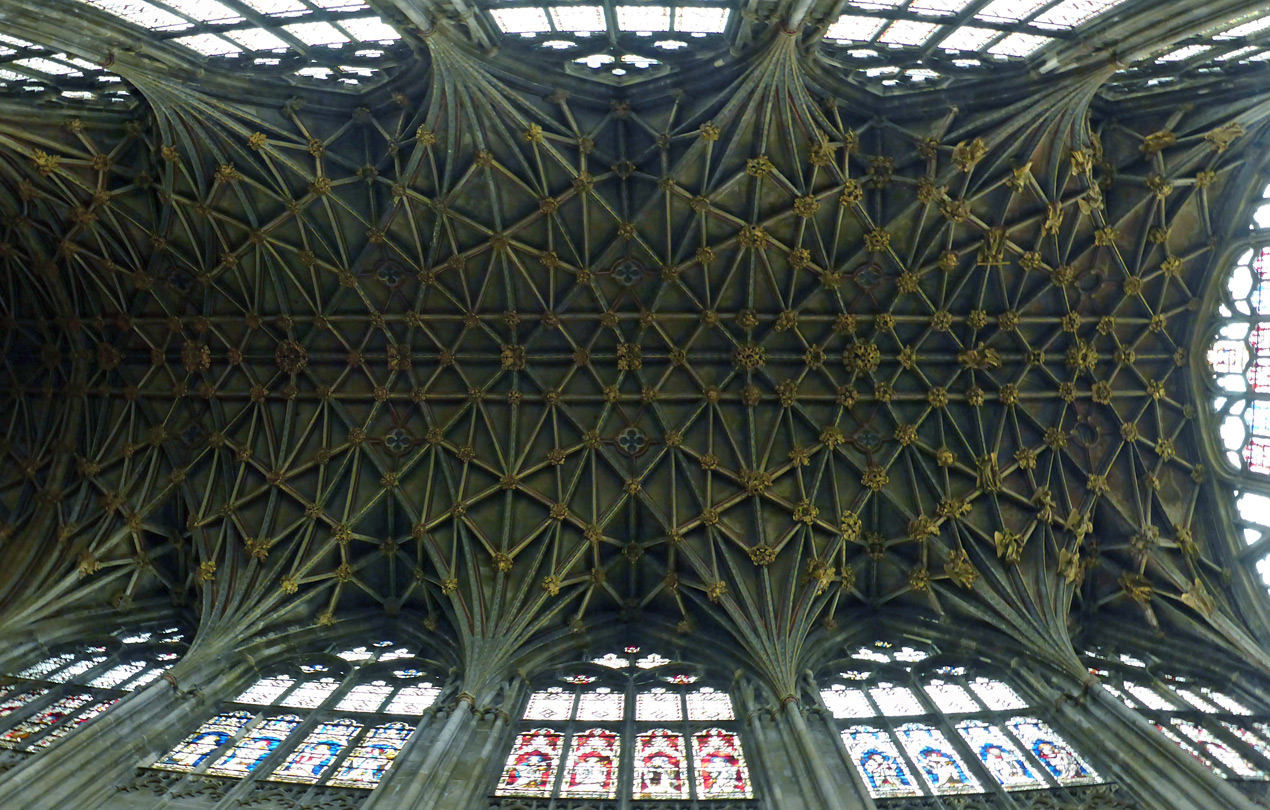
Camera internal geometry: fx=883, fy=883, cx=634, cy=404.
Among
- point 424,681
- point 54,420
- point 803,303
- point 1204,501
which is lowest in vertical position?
point 424,681

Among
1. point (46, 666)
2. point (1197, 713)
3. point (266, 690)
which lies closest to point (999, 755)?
point (1197, 713)

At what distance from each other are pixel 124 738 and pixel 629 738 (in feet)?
23.2

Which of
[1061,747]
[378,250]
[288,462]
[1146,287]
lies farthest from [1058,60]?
[288,462]

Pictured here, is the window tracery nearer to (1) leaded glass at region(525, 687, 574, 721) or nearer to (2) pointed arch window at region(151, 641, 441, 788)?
(1) leaded glass at region(525, 687, 574, 721)

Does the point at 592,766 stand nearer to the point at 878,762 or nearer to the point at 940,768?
the point at 878,762

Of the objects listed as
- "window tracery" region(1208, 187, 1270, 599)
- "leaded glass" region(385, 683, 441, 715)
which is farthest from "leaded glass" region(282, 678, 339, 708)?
"window tracery" region(1208, 187, 1270, 599)

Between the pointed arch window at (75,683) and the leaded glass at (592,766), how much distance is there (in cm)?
665

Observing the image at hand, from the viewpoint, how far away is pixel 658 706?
14805mm

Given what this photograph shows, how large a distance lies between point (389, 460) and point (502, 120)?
297 inches

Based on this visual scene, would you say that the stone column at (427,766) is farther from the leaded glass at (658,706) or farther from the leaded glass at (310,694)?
the leaded glass at (658,706)

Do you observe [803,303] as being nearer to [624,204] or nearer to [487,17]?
[624,204]

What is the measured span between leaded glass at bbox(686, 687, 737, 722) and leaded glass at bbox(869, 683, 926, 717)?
2475 mm

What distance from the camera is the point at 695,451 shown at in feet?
62.2

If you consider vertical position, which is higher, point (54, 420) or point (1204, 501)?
point (54, 420)
